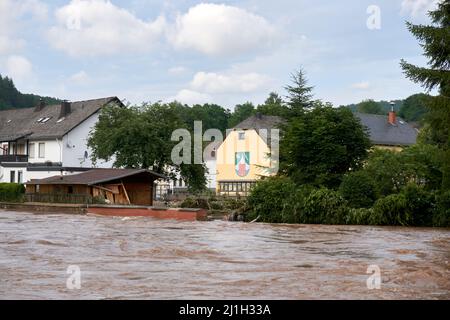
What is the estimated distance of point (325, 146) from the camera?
133 ft

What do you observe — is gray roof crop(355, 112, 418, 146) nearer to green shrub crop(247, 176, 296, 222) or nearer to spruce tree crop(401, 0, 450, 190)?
green shrub crop(247, 176, 296, 222)

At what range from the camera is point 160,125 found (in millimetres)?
53719

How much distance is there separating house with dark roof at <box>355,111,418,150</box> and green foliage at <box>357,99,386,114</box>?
176 feet

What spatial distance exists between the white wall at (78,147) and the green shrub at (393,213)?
33.3m

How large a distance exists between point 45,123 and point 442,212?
44205mm

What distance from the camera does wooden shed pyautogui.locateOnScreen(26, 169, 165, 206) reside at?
46.1 meters

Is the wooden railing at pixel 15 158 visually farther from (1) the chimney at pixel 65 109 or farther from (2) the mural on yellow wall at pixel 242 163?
(2) the mural on yellow wall at pixel 242 163

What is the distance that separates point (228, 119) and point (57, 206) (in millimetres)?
94309

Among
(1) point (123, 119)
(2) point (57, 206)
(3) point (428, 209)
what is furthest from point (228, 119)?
(3) point (428, 209)

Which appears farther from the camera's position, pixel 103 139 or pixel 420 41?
pixel 103 139

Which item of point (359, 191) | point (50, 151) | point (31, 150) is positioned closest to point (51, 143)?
point (50, 151)

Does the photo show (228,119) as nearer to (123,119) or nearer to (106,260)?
(123,119)

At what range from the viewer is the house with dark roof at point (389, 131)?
76.2m

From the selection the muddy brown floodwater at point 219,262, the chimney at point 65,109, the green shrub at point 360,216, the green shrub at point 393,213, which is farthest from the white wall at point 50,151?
the green shrub at point 393,213
